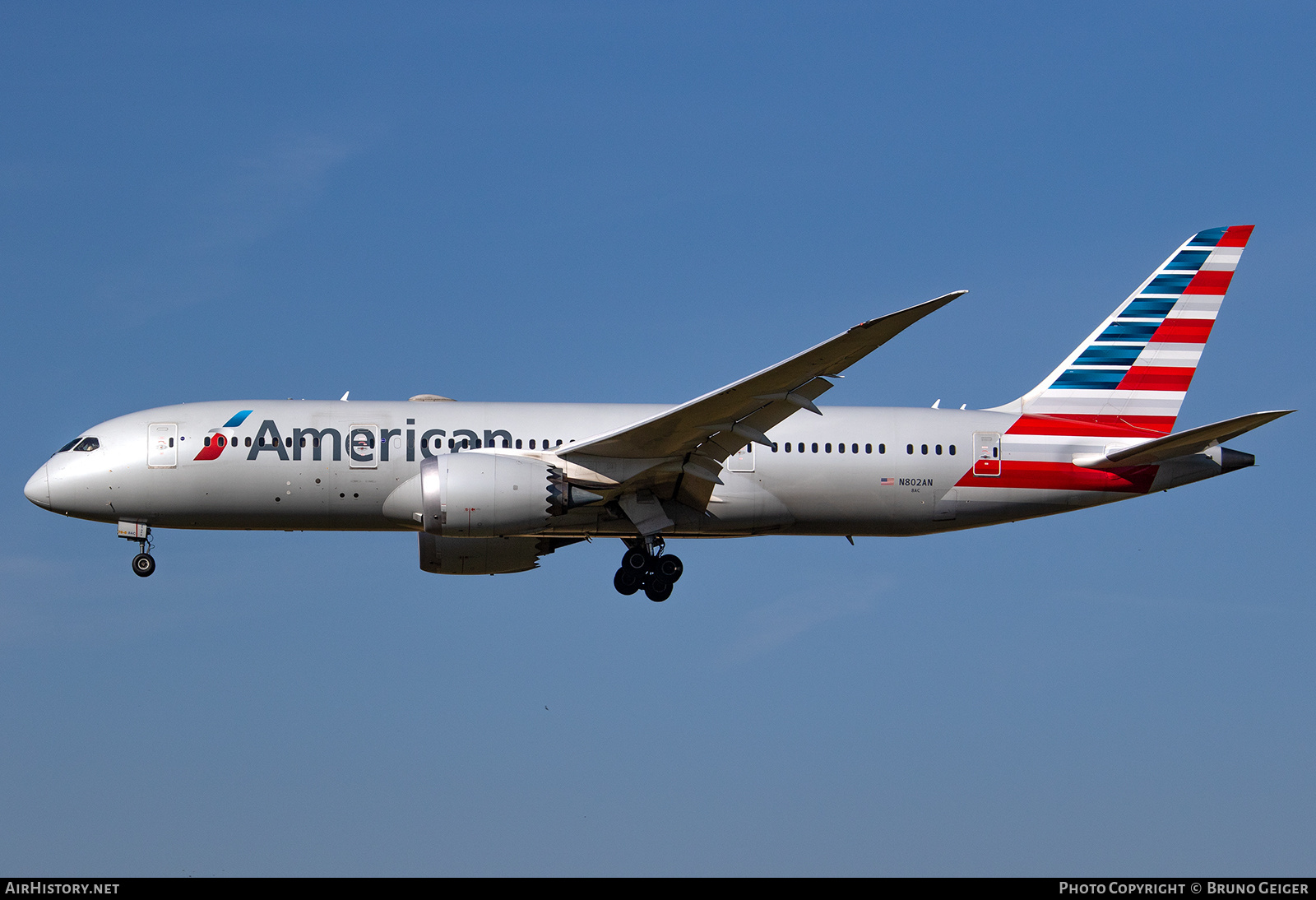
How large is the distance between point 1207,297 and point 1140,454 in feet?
19.1

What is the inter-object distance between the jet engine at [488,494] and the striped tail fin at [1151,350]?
10.4 meters

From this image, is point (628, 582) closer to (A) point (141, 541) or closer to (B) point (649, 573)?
(B) point (649, 573)

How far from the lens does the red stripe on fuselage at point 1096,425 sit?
29.8 m

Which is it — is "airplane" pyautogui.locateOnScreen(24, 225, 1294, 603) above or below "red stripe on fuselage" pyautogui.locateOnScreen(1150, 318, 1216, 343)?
below

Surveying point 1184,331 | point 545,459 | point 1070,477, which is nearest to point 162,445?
point 545,459

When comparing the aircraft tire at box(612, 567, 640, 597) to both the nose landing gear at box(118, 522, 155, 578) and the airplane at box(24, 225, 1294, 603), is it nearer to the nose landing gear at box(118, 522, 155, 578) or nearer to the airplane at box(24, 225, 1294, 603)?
the airplane at box(24, 225, 1294, 603)

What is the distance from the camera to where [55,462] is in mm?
28188

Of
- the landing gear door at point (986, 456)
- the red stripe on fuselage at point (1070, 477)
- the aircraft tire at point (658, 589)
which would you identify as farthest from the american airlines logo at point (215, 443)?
the red stripe on fuselage at point (1070, 477)

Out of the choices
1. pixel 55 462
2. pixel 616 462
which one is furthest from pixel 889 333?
pixel 55 462

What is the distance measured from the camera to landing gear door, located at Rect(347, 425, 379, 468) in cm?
2738

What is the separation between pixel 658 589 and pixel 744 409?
4.77 metres

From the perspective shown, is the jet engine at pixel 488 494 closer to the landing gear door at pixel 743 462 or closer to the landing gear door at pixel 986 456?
the landing gear door at pixel 743 462

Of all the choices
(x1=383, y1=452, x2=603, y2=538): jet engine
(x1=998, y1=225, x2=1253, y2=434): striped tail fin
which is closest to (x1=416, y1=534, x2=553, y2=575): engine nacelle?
(x1=383, y1=452, x2=603, y2=538): jet engine
